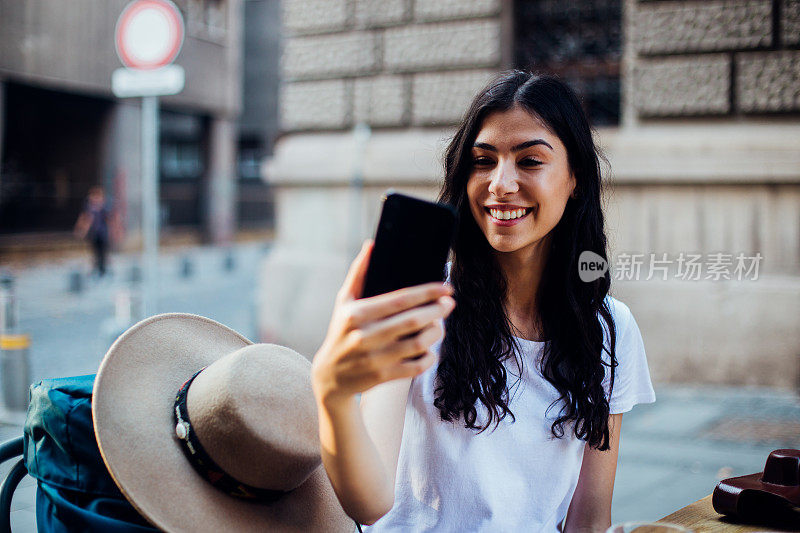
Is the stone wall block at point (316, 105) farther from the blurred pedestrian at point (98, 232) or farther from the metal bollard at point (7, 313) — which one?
the blurred pedestrian at point (98, 232)

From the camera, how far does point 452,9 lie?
688 centimetres

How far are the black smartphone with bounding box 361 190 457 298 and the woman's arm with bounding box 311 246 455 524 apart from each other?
0.03 m

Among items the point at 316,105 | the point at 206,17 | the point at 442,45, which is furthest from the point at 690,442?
the point at 206,17

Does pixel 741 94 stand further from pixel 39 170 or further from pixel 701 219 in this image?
pixel 39 170

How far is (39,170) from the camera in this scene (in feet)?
64.4

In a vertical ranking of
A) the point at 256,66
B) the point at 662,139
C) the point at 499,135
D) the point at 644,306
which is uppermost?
the point at 256,66

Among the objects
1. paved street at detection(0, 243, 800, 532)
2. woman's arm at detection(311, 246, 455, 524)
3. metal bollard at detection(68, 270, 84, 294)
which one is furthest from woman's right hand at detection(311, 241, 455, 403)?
metal bollard at detection(68, 270, 84, 294)

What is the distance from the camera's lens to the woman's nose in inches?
66.4

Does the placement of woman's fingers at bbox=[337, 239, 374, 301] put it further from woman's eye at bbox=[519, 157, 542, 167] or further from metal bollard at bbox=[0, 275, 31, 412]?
metal bollard at bbox=[0, 275, 31, 412]

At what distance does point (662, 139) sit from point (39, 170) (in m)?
17.5

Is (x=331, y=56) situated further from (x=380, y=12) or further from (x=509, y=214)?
(x=509, y=214)

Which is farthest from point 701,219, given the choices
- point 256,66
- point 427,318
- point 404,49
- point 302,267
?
point 256,66

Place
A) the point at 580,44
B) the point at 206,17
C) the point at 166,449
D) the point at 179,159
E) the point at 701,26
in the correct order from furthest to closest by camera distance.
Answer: the point at 179,159 < the point at 206,17 < the point at 580,44 < the point at 701,26 < the point at 166,449
